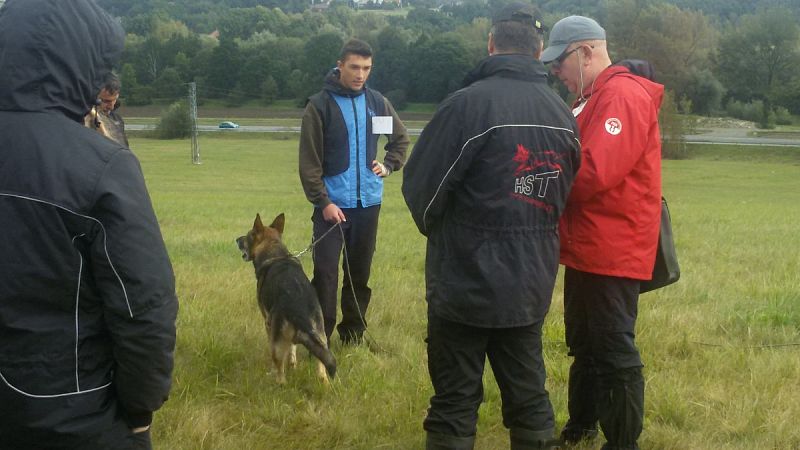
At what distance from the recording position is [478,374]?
11.2 ft

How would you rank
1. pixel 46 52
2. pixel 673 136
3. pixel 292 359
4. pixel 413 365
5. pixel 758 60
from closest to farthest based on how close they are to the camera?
pixel 46 52 < pixel 413 365 < pixel 292 359 < pixel 673 136 < pixel 758 60

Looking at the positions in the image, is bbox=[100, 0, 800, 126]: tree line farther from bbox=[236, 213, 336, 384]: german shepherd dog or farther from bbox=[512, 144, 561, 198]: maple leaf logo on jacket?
bbox=[512, 144, 561, 198]: maple leaf logo on jacket

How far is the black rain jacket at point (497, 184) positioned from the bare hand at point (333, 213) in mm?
2056

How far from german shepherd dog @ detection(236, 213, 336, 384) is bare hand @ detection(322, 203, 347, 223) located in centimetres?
41

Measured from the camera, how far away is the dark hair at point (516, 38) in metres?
3.32

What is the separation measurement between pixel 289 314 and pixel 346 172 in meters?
1.12

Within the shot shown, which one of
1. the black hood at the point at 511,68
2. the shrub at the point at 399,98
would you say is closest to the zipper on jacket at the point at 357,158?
the black hood at the point at 511,68

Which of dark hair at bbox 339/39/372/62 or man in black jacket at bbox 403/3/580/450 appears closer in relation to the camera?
man in black jacket at bbox 403/3/580/450

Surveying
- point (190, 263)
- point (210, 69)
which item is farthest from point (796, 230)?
point (210, 69)

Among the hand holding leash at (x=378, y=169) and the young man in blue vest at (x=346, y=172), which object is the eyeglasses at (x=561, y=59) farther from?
the hand holding leash at (x=378, y=169)

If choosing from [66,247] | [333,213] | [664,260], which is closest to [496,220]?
[664,260]

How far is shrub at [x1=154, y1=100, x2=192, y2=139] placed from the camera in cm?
6391

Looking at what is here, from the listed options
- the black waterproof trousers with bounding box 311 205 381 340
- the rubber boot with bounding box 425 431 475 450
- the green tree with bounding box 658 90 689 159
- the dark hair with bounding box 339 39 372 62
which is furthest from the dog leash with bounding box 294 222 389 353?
the green tree with bounding box 658 90 689 159

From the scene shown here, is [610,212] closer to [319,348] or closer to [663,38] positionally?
[319,348]
